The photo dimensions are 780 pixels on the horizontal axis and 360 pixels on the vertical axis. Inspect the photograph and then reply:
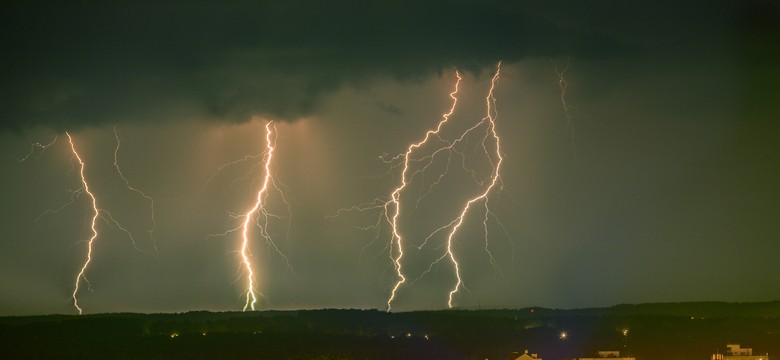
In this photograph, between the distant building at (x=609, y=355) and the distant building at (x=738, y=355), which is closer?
the distant building at (x=738, y=355)

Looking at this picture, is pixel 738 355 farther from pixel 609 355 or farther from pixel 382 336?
pixel 382 336

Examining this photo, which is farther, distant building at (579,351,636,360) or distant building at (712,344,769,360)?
distant building at (579,351,636,360)

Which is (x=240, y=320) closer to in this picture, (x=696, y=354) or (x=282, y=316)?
(x=282, y=316)

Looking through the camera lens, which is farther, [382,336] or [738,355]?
[382,336]

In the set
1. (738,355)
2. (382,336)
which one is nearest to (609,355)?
(738,355)

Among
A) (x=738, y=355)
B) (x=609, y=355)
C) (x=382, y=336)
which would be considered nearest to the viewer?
(x=738, y=355)

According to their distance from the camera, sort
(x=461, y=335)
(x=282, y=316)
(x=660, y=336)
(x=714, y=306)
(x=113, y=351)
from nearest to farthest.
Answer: (x=113, y=351) → (x=660, y=336) → (x=461, y=335) → (x=282, y=316) → (x=714, y=306)

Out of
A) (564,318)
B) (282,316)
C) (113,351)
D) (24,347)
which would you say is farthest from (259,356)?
(564,318)

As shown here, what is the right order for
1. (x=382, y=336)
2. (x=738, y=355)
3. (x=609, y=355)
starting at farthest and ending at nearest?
(x=382, y=336), (x=609, y=355), (x=738, y=355)
